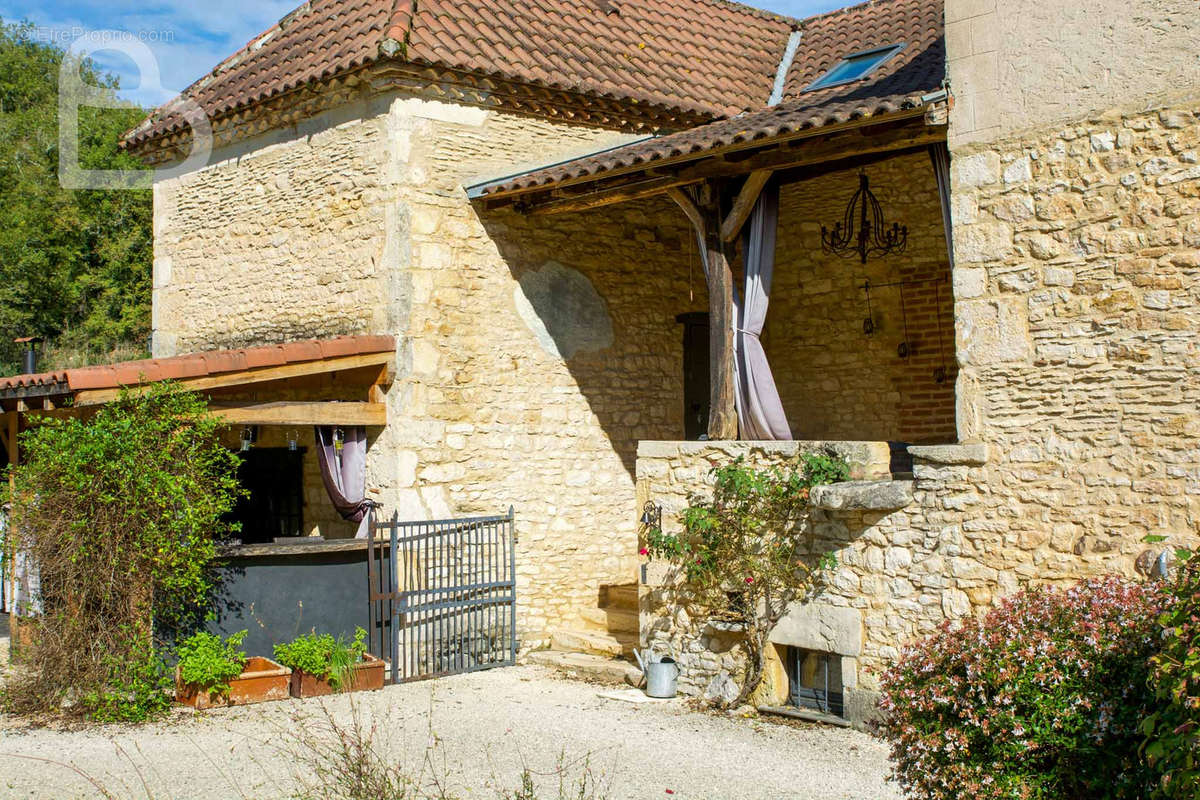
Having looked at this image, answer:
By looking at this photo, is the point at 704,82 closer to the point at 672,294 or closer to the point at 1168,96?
the point at 672,294

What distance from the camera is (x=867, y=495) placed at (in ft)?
21.3

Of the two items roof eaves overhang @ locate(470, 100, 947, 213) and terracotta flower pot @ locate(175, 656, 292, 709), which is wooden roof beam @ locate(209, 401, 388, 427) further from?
Answer: roof eaves overhang @ locate(470, 100, 947, 213)

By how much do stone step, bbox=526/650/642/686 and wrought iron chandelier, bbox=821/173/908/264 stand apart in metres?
4.15

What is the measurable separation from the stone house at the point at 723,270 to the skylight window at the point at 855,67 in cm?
4

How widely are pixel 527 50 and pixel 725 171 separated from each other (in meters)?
3.02

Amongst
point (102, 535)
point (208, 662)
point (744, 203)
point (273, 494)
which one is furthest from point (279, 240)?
point (744, 203)

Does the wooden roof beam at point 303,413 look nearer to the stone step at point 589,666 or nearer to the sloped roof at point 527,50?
the stone step at point 589,666

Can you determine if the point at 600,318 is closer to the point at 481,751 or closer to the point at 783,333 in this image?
the point at 783,333

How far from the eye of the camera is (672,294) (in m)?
10.6

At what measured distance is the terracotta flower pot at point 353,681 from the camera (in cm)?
768

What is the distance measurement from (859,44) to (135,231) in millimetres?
17472

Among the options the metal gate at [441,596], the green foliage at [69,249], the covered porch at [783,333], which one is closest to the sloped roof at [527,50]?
the covered porch at [783,333]

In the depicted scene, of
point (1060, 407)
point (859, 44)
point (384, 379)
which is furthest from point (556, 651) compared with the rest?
point (859, 44)

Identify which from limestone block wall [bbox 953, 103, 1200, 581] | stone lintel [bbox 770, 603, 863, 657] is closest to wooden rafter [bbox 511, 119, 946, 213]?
limestone block wall [bbox 953, 103, 1200, 581]
